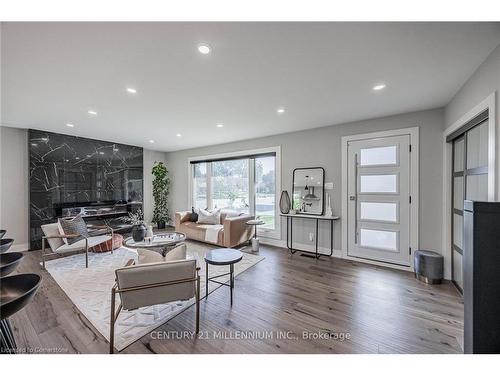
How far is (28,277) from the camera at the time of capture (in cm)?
123

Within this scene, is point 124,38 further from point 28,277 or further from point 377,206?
point 377,206

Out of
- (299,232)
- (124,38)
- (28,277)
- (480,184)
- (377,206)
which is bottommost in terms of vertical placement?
(299,232)

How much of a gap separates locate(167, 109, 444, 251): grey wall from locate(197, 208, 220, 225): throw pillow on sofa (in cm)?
164

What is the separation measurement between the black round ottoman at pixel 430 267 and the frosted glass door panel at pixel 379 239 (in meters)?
0.48

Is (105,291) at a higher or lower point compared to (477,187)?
lower

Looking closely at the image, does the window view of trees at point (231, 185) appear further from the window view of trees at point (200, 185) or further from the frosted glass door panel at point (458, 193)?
the frosted glass door panel at point (458, 193)

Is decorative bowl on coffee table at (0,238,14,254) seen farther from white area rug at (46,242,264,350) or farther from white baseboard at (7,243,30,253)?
white baseboard at (7,243,30,253)

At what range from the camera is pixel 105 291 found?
252 cm

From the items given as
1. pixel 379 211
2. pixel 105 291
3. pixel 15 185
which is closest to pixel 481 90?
pixel 379 211

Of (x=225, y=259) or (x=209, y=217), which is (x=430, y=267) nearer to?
(x=225, y=259)

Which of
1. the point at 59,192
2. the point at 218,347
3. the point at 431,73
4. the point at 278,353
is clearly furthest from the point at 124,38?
the point at 59,192

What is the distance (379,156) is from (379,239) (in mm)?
1403

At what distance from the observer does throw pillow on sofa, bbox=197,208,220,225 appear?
4957 mm

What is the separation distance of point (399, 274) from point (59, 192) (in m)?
6.79
